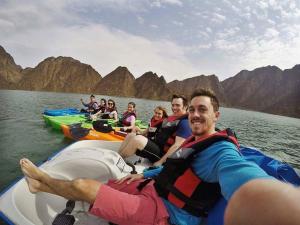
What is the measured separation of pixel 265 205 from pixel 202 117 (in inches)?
82.0

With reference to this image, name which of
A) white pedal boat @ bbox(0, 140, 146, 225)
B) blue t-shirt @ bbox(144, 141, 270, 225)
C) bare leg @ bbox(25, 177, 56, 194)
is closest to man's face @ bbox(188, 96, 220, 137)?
blue t-shirt @ bbox(144, 141, 270, 225)

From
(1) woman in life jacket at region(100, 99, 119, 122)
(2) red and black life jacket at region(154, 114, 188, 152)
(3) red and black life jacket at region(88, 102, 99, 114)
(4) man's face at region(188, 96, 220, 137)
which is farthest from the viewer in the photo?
(3) red and black life jacket at region(88, 102, 99, 114)

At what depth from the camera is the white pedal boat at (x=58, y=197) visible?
316 cm

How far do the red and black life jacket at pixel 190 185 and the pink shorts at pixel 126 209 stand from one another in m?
0.17

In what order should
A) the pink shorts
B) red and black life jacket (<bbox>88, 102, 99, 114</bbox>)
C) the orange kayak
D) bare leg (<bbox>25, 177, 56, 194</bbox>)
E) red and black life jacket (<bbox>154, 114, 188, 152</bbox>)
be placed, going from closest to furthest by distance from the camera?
the pink shorts, bare leg (<bbox>25, 177, 56, 194</bbox>), red and black life jacket (<bbox>154, 114, 188, 152</bbox>), the orange kayak, red and black life jacket (<bbox>88, 102, 99, 114</bbox>)

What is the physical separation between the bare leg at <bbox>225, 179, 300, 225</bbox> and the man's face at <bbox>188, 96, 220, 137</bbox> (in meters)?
1.94

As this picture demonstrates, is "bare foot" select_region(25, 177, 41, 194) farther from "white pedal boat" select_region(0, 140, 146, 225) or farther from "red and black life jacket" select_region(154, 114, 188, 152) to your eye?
"red and black life jacket" select_region(154, 114, 188, 152)

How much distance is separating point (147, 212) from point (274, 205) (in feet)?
6.79

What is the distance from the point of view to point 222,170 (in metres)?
1.49

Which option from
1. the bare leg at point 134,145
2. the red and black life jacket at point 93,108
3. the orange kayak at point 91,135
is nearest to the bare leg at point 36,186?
the bare leg at point 134,145

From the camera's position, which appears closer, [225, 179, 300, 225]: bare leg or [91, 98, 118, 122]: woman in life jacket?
[225, 179, 300, 225]: bare leg

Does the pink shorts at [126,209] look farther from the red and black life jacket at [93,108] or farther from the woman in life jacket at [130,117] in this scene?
the red and black life jacket at [93,108]

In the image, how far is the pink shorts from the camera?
98.4 inches

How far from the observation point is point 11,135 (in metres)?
10.9
